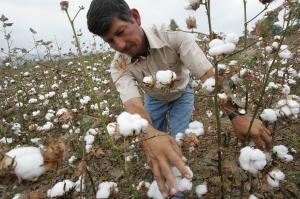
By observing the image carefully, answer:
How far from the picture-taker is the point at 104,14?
224 cm

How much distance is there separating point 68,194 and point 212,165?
34.5 inches

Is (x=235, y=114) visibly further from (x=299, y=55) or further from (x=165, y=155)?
(x=299, y=55)

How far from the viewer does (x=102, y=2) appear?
7.66ft

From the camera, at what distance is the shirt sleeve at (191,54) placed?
8.08 ft

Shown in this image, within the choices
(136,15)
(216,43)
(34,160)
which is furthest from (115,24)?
(34,160)

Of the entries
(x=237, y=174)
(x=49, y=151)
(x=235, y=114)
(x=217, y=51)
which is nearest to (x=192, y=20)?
(x=217, y=51)

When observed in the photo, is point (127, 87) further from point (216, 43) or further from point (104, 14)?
point (216, 43)

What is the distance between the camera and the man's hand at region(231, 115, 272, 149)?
178 cm

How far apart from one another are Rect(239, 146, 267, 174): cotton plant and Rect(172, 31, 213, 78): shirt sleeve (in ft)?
2.95

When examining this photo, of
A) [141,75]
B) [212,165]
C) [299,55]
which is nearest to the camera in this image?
[212,165]

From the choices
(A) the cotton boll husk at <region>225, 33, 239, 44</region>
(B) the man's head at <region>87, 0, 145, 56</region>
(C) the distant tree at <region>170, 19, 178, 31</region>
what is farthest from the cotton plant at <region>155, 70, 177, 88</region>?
(B) the man's head at <region>87, 0, 145, 56</region>

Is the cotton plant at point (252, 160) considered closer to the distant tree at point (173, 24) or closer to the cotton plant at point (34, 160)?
the distant tree at point (173, 24)

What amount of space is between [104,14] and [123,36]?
0.59 feet

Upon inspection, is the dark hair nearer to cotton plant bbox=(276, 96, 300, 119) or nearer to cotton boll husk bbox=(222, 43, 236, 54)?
cotton boll husk bbox=(222, 43, 236, 54)
